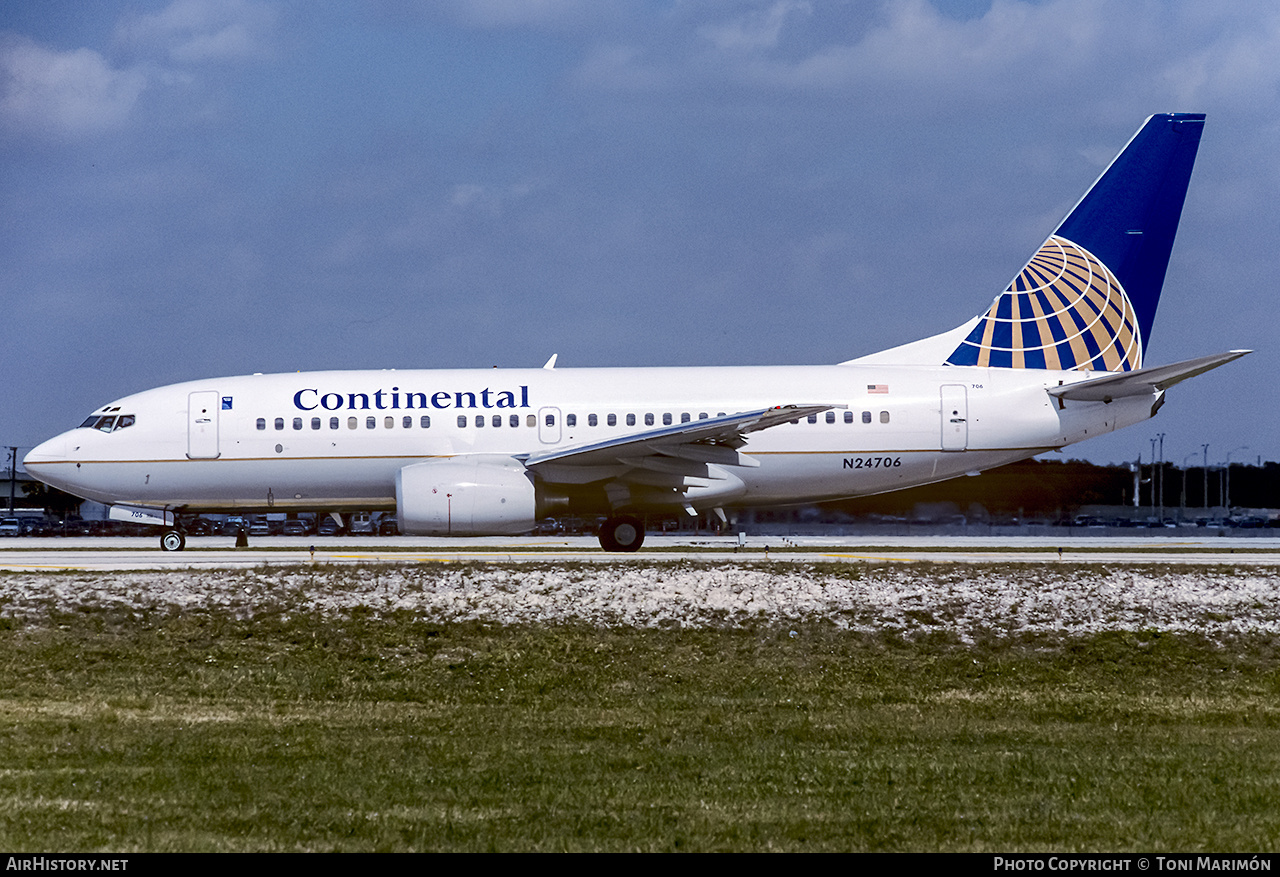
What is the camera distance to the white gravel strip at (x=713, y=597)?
17.2 m

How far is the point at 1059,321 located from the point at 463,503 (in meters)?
14.1

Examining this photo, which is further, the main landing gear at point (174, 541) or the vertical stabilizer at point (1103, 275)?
the main landing gear at point (174, 541)

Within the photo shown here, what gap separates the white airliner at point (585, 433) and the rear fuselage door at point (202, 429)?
30mm

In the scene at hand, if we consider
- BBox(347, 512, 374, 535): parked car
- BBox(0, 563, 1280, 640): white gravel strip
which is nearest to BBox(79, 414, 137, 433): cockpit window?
BBox(0, 563, 1280, 640): white gravel strip

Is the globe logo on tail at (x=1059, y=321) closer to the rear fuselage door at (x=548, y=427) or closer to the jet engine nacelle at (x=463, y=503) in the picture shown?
the rear fuselage door at (x=548, y=427)

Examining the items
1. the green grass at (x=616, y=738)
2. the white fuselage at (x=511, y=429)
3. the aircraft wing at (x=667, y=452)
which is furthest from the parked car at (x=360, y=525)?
the green grass at (x=616, y=738)

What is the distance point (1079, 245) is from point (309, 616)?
20329 mm

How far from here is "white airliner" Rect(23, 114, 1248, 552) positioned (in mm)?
27031

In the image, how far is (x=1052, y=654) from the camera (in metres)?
16.0

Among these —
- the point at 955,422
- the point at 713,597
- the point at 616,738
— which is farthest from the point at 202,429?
the point at 616,738

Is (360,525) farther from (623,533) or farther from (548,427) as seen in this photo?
(548,427)

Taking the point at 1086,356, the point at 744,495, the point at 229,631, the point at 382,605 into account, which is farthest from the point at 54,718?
the point at 1086,356

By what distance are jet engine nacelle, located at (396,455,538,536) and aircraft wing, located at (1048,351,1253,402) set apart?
37.9 feet

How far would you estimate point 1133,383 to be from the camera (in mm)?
26641
